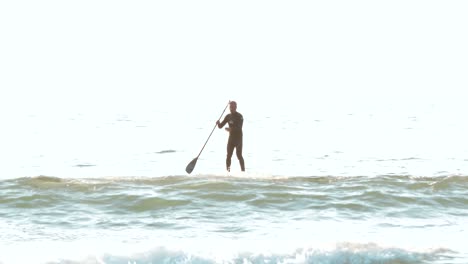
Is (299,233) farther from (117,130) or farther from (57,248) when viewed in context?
(117,130)

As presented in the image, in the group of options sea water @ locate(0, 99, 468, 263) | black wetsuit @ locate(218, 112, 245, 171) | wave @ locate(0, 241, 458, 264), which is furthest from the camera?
black wetsuit @ locate(218, 112, 245, 171)

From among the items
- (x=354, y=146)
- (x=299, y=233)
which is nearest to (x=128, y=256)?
(x=299, y=233)

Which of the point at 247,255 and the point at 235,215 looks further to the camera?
the point at 235,215

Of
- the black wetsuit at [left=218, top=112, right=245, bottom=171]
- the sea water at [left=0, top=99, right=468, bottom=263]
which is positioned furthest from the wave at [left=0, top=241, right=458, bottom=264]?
the black wetsuit at [left=218, top=112, right=245, bottom=171]

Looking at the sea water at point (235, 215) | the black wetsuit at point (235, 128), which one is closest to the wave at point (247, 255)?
the sea water at point (235, 215)

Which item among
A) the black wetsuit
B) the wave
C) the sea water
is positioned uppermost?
the black wetsuit

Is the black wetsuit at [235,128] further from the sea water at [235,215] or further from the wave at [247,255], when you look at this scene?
the wave at [247,255]

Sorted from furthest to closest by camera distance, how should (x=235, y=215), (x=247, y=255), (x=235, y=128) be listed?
1. (x=235, y=128)
2. (x=235, y=215)
3. (x=247, y=255)

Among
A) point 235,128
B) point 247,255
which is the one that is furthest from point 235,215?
point 235,128

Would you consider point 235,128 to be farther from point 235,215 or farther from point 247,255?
point 247,255

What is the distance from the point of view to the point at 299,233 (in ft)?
49.5

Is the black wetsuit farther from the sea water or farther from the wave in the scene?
the wave

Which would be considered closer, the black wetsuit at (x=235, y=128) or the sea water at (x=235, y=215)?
the sea water at (x=235, y=215)

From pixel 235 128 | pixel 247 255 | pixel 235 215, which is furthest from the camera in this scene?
pixel 235 128
